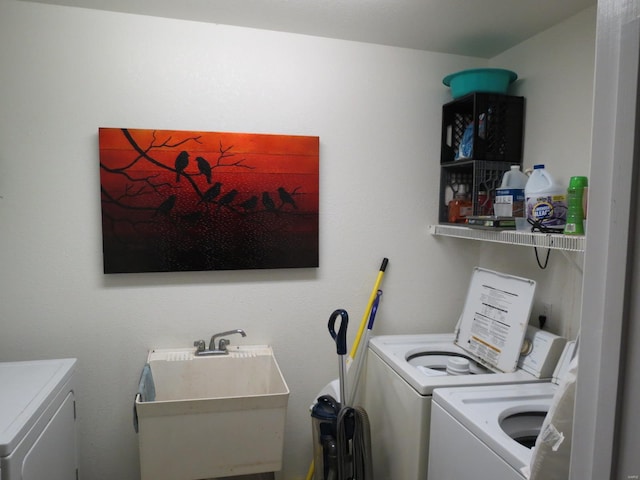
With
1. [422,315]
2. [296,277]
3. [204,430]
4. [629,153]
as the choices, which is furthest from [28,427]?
[422,315]

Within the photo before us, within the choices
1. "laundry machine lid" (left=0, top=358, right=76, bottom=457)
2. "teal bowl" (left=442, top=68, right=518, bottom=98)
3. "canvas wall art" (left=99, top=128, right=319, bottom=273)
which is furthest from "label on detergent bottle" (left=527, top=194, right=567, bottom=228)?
"laundry machine lid" (left=0, top=358, right=76, bottom=457)

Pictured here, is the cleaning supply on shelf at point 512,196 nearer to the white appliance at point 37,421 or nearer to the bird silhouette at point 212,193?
the bird silhouette at point 212,193

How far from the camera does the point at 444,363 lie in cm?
213

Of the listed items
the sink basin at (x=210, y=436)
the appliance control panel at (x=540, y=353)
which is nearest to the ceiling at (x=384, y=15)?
the appliance control panel at (x=540, y=353)

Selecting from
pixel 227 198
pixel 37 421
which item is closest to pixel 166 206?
pixel 227 198

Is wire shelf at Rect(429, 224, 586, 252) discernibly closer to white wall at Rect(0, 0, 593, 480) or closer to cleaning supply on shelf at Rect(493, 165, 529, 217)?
cleaning supply on shelf at Rect(493, 165, 529, 217)

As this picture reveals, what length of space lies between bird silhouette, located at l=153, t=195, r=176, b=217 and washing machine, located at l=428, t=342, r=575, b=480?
145 centimetres

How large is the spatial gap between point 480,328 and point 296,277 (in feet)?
3.18

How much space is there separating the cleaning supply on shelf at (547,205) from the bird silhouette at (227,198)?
1340mm

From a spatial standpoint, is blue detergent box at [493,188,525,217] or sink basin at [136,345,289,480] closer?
sink basin at [136,345,289,480]

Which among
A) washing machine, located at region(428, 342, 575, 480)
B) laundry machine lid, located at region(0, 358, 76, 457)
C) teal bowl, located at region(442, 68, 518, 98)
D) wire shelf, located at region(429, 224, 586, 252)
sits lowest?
washing machine, located at region(428, 342, 575, 480)

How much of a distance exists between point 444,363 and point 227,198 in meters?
1.39

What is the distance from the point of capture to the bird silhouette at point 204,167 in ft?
6.60

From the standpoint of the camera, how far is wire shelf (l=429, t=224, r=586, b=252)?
1445 mm
